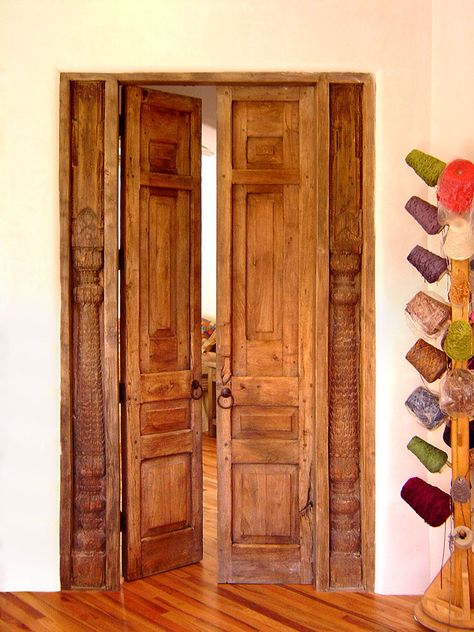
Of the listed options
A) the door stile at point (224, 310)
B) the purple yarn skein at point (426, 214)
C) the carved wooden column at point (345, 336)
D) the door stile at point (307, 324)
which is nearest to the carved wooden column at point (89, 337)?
the door stile at point (224, 310)

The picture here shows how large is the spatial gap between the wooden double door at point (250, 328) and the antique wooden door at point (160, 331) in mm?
11

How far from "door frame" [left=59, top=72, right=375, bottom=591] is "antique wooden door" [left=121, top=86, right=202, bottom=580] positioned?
0.50ft

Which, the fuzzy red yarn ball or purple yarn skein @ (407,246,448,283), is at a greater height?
the fuzzy red yarn ball

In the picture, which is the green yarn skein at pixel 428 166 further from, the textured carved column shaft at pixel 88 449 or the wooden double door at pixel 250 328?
the textured carved column shaft at pixel 88 449

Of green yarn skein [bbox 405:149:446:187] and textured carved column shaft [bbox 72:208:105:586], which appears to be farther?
textured carved column shaft [bbox 72:208:105:586]

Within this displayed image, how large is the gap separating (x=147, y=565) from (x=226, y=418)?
95 centimetres

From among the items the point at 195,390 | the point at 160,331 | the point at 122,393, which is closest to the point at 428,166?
the point at 160,331

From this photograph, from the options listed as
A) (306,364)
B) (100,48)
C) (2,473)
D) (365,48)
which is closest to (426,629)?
(306,364)

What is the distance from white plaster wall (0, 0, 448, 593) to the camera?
3.72 metres

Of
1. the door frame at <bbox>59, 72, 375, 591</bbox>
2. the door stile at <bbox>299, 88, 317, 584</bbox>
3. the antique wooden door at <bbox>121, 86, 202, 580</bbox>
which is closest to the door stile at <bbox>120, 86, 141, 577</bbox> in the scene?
the antique wooden door at <bbox>121, 86, 202, 580</bbox>

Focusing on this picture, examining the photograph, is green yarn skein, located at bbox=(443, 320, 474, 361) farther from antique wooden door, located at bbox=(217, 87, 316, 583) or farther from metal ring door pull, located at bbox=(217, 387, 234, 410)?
metal ring door pull, located at bbox=(217, 387, 234, 410)

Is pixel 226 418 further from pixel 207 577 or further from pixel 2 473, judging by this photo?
pixel 2 473

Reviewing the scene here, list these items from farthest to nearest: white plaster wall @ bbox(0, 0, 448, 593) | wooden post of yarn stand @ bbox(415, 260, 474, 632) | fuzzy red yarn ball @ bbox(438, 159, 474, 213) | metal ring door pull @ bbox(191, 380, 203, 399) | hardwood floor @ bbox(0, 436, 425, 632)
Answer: metal ring door pull @ bbox(191, 380, 203, 399), white plaster wall @ bbox(0, 0, 448, 593), hardwood floor @ bbox(0, 436, 425, 632), wooden post of yarn stand @ bbox(415, 260, 474, 632), fuzzy red yarn ball @ bbox(438, 159, 474, 213)

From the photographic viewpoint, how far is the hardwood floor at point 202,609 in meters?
3.42
